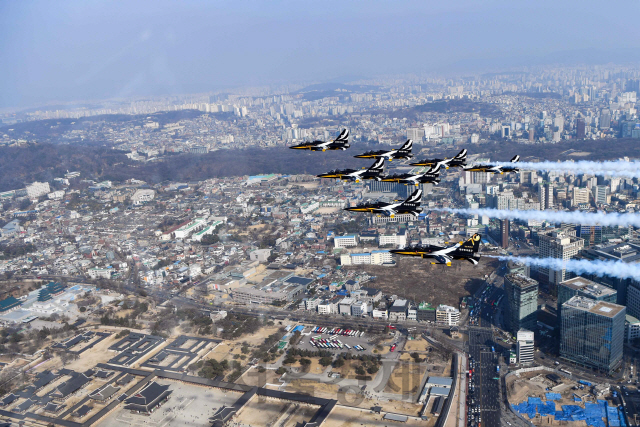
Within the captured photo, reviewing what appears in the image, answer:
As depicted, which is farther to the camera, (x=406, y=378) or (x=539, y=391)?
(x=406, y=378)

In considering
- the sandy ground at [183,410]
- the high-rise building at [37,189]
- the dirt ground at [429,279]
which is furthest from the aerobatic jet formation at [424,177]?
the high-rise building at [37,189]

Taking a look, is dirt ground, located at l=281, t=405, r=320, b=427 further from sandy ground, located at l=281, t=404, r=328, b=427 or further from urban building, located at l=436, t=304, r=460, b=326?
urban building, located at l=436, t=304, r=460, b=326

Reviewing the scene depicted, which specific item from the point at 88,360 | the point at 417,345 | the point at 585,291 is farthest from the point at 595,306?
the point at 88,360

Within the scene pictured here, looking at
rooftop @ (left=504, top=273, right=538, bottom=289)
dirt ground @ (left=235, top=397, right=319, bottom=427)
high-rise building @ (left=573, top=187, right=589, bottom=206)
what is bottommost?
dirt ground @ (left=235, top=397, right=319, bottom=427)

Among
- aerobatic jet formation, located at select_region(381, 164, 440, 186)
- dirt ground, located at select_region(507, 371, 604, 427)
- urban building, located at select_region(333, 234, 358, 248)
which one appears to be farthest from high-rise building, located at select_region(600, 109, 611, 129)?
aerobatic jet formation, located at select_region(381, 164, 440, 186)

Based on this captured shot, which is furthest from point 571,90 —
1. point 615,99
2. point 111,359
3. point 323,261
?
point 111,359

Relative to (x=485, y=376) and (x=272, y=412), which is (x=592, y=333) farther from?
(x=272, y=412)
